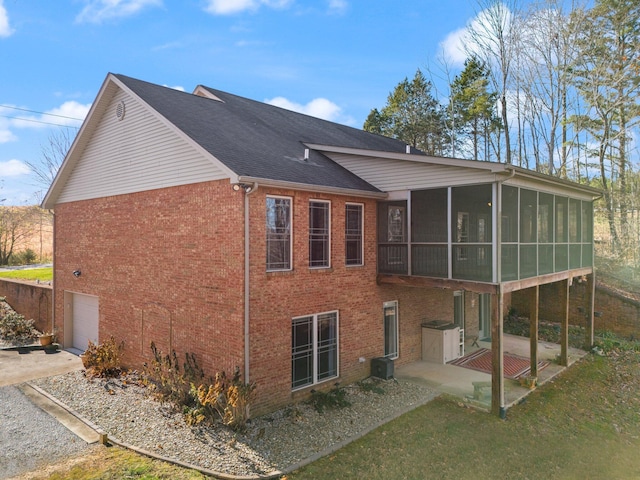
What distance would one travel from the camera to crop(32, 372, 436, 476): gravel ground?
7004mm

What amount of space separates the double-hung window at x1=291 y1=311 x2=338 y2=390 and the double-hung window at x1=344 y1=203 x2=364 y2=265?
1621mm

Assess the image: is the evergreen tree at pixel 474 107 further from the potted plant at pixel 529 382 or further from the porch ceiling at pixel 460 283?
the potted plant at pixel 529 382

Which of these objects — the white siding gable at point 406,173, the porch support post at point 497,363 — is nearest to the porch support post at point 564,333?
the porch support post at point 497,363

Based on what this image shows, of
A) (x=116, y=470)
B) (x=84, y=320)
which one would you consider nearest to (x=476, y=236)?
(x=116, y=470)

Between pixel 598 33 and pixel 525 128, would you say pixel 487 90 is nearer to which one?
pixel 525 128

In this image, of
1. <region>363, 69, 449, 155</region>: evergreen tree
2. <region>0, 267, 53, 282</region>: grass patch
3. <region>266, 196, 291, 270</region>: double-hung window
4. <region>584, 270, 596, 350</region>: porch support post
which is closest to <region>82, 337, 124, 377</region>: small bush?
<region>266, 196, 291, 270</region>: double-hung window

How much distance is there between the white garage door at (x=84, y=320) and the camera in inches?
527

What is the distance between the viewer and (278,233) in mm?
9281

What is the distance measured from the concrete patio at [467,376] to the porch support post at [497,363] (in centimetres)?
32

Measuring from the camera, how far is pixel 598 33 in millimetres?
22344

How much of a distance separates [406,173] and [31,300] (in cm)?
1617

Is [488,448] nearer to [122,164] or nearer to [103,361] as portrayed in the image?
[103,361]

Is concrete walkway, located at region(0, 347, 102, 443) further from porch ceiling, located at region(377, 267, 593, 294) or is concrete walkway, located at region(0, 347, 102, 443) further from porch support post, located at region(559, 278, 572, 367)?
porch support post, located at region(559, 278, 572, 367)

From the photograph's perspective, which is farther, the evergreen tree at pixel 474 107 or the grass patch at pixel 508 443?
the evergreen tree at pixel 474 107
